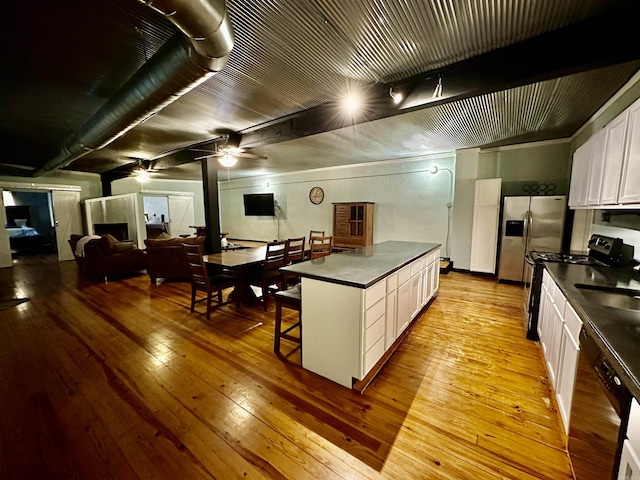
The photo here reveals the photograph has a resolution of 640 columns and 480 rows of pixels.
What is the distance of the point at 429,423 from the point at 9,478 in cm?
230

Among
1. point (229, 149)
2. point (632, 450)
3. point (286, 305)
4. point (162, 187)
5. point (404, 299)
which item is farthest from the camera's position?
point (162, 187)

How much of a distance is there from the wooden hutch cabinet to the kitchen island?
380 centimetres

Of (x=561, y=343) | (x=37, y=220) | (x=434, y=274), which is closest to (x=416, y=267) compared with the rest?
(x=434, y=274)

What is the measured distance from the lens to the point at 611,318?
4.01 feet

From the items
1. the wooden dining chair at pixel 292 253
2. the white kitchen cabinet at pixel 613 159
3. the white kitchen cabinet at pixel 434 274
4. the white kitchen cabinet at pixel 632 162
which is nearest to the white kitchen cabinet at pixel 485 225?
the white kitchen cabinet at pixel 434 274

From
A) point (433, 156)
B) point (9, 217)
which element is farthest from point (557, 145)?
point (9, 217)

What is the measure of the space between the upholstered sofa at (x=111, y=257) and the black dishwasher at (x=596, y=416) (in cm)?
630

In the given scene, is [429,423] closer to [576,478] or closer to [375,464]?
[375,464]

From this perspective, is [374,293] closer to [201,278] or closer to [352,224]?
[201,278]

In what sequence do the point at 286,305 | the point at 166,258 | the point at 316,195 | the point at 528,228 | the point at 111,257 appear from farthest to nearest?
the point at 316,195 → the point at 111,257 → the point at 166,258 → the point at 528,228 → the point at 286,305

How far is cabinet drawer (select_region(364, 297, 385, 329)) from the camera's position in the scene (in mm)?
1814

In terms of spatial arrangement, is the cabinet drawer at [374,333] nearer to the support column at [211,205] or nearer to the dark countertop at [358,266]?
the dark countertop at [358,266]

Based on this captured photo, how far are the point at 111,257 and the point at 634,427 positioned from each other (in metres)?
6.34

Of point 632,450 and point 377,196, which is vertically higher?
point 377,196
